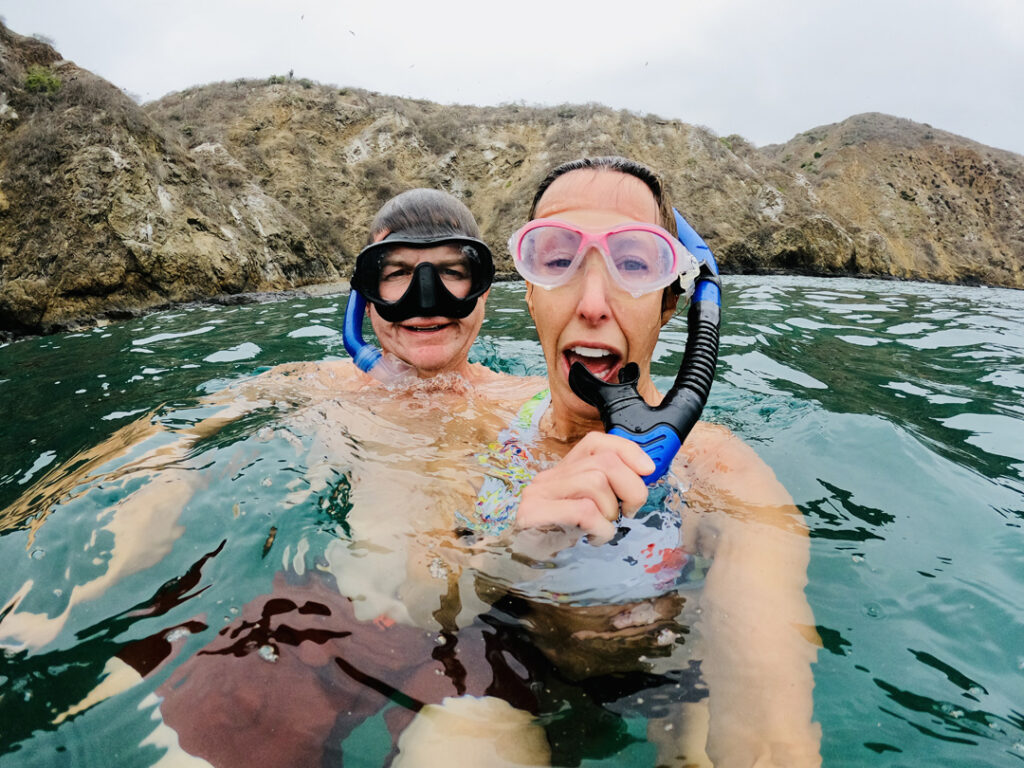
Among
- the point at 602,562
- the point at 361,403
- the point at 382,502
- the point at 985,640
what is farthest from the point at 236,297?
the point at 985,640

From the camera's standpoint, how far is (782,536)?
169cm

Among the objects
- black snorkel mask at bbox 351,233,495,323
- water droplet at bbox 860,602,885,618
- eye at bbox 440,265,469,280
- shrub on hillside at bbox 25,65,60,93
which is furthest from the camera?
shrub on hillside at bbox 25,65,60,93

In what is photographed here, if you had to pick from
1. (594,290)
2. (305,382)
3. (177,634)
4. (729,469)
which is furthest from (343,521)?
(305,382)

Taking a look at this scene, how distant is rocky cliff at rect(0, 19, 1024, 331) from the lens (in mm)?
10633

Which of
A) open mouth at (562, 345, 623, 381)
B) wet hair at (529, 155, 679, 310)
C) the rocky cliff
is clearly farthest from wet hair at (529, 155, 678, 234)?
the rocky cliff

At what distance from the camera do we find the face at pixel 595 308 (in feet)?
5.47

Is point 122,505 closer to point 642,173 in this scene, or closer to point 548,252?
point 548,252

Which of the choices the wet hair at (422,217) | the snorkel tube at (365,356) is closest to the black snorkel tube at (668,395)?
the wet hair at (422,217)

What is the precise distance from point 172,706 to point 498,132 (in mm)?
27558

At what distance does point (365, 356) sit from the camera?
327 centimetres

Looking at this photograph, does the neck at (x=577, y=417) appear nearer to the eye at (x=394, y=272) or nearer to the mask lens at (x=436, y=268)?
the mask lens at (x=436, y=268)

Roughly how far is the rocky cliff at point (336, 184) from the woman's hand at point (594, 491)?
36.1 feet

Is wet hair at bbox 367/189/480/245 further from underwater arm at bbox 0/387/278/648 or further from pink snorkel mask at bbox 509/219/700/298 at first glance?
underwater arm at bbox 0/387/278/648

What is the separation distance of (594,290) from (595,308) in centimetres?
6
